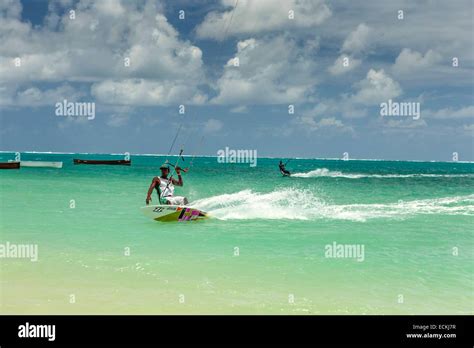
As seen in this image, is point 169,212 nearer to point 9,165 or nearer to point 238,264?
point 238,264

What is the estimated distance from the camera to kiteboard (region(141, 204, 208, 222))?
18950mm

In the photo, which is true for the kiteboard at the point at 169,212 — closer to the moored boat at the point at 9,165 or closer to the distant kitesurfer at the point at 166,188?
the distant kitesurfer at the point at 166,188

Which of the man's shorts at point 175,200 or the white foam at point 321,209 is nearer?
the man's shorts at point 175,200

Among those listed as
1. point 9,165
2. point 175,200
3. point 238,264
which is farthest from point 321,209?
point 9,165

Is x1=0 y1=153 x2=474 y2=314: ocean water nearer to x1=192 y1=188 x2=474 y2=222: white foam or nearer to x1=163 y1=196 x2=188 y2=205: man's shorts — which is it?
x1=192 y1=188 x2=474 y2=222: white foam

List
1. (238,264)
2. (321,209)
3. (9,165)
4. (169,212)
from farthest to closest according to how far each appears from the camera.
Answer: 1. (9,165)
2. (321,209)
3. (169,212)
4. (238,264)

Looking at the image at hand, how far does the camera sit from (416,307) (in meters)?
9.88

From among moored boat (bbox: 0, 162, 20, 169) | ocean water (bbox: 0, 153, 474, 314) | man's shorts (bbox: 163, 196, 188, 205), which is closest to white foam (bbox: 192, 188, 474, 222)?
ocean water (bbox: 0, 153, 474, 314)

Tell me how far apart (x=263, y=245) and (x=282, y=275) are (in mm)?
3401

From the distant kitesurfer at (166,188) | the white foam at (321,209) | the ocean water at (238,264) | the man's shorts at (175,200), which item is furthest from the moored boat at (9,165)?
the man's shorts at (175,200)

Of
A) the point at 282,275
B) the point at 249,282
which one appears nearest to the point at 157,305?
the point at 249,282

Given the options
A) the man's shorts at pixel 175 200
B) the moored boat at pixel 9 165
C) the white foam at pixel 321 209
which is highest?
the moored boat at pixel 9 165

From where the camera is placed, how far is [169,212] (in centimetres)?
1898

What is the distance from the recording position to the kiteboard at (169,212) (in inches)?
746
